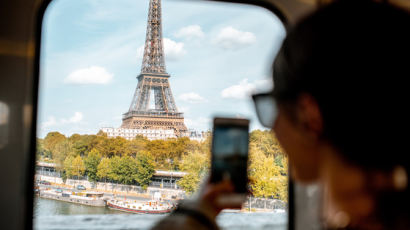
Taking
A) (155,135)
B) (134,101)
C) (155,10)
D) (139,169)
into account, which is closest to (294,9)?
(139,169)

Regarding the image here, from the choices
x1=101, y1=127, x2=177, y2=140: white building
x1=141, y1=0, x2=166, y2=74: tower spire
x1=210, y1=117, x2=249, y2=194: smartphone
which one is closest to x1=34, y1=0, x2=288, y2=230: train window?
x1=101, y1=127, x2=177, y2=140: white building

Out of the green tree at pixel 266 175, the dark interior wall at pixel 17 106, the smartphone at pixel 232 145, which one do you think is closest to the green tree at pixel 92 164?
the green tree at pixel 266 175

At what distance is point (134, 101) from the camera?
13523mm

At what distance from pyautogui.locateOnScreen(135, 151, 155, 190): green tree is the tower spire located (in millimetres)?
6108

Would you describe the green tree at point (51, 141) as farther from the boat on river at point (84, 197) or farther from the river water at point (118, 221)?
the boat on river at point (84, 197)

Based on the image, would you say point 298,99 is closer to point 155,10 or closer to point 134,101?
point 134,101

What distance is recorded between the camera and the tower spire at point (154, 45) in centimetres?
1445

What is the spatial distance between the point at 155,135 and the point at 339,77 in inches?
403

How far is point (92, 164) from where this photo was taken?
8.27 meters

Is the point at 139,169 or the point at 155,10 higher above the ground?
the point at 155,10

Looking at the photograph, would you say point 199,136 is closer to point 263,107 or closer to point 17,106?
point 17,106

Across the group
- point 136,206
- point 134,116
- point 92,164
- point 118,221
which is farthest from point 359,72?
point 134,116

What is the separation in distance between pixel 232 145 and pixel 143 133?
10.2 meters

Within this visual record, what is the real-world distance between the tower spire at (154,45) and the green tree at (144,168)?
611cm
